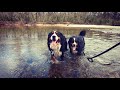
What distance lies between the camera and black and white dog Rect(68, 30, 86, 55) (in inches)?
157

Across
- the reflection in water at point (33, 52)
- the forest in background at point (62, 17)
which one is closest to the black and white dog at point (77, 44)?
the reflection in water at point (33, 52)

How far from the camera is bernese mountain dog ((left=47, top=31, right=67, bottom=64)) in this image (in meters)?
3.95

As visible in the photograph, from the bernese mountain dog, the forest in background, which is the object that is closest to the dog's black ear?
the bernese mountain dog

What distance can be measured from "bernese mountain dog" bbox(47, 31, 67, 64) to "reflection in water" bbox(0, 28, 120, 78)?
6cm

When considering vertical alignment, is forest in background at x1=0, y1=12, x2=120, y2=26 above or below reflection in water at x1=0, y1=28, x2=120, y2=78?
above

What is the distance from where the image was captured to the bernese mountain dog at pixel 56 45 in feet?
13.0

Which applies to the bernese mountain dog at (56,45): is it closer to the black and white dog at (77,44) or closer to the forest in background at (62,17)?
the black and white dog at (77,44)

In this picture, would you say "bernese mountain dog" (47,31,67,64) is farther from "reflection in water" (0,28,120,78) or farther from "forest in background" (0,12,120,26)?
"forest in background" (0,12,120,26)

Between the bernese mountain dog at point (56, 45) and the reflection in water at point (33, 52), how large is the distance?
0.19 ft

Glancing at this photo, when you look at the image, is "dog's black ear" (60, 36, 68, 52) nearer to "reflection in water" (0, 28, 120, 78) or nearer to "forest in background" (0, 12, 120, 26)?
"reflection in water" (0, 28, 120, 78)

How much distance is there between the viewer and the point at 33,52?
3979mm
